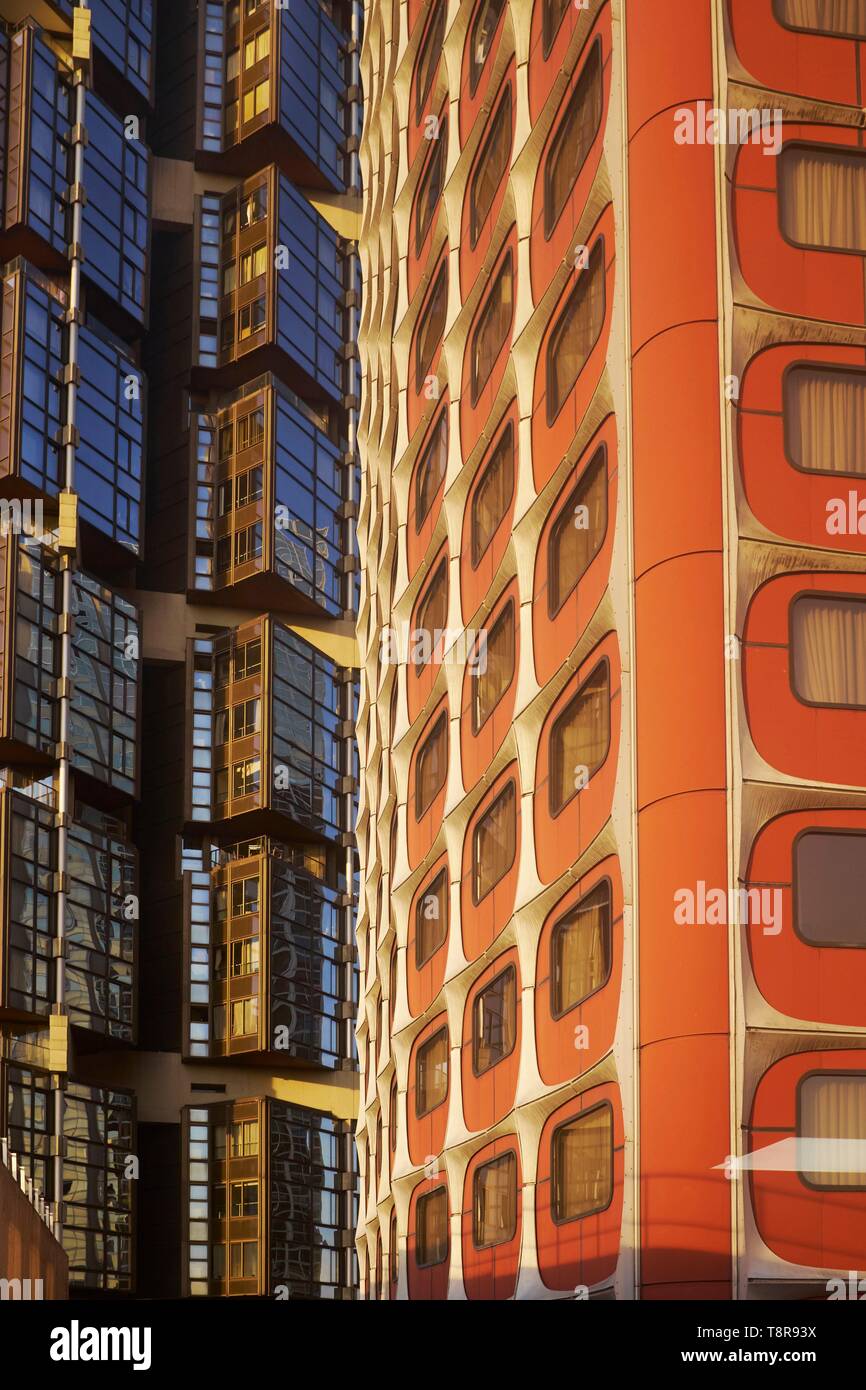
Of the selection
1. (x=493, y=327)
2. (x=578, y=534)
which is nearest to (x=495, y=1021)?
(x=578, y=534)

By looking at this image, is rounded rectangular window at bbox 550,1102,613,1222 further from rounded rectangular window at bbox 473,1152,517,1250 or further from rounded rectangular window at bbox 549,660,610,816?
rounded rectangular window at bbox 549,660,610,816

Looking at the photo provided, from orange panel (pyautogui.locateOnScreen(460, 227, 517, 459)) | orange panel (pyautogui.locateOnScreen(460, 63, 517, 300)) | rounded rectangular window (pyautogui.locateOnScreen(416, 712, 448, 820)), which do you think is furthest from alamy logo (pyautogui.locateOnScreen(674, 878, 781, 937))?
orange panel (pyautogui.locateOnScreen(460, 63, 517, 300))

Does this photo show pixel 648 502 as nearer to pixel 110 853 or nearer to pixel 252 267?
pixel 110 853

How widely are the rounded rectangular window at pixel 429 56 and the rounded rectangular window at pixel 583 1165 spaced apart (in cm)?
2918

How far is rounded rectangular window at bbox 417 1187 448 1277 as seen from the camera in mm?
38688

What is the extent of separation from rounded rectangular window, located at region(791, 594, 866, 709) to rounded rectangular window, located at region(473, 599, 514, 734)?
353 inches

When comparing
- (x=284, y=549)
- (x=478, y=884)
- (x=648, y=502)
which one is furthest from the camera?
(x=284, y=549)

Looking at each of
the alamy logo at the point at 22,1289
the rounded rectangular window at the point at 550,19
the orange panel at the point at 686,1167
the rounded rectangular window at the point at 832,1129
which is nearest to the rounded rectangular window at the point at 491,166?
the rounded rectangular window at the point at 550,19

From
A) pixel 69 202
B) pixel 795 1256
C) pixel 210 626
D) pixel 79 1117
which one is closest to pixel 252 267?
pixel 69 202

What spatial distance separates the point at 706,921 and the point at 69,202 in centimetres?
5389

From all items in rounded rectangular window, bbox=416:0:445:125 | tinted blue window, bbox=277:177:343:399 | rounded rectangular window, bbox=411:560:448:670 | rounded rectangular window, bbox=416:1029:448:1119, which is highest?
tinted blue window, bbox=277:177:343:399

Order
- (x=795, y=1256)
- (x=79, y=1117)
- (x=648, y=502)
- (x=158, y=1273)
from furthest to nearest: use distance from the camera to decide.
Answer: (x=158, y=1273) < (x=79, y=1117) < (x=648, y=502) < (x=795, y=1256)

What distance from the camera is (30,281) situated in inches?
2692

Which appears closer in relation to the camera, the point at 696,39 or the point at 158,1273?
the point at 696,39
